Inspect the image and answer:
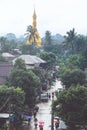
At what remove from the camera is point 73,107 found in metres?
34.7

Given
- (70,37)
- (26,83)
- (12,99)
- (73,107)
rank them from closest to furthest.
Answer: (73,107) < (12,99) < (26,83) < (70,37)

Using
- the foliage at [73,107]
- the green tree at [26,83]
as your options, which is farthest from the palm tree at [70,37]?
the foliage at [73,107]

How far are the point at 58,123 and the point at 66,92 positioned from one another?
3.60 metres

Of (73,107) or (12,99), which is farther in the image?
(12,99)

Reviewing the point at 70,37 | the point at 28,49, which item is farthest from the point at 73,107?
the point at 28,49

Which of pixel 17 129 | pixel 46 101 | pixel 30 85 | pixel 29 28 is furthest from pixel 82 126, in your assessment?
pixel 29 28

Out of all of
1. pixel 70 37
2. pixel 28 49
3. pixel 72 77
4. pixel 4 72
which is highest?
pixel 70 37

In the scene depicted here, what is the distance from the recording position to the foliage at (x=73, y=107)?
3409cm

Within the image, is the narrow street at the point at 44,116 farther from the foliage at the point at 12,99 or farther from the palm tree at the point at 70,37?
the palm tree at the point at 70,37

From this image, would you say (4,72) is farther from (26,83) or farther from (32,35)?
(32,35)

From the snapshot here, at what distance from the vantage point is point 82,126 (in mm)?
34500

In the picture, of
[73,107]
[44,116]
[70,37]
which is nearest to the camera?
[73,107]

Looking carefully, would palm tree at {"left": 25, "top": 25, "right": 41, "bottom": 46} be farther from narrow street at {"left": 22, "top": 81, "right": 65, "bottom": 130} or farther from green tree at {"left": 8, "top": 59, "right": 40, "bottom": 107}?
green tree at {"left": 8, "top": 59, "right": 40, "bottom": 107}

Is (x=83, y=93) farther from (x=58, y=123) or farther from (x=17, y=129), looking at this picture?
(x=17, y=129)
